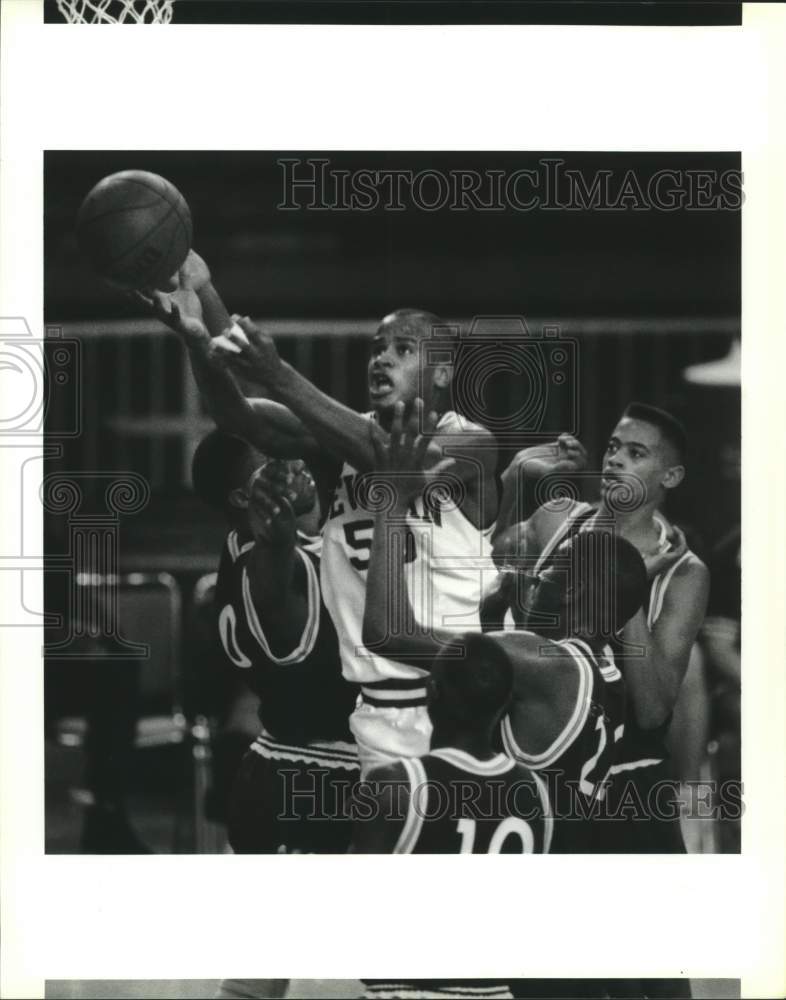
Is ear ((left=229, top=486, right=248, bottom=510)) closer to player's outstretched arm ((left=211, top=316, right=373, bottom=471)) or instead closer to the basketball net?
player's outstretched arm ((left=211, top=316, right=373, bottom=471))

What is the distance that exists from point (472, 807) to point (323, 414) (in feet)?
3.36

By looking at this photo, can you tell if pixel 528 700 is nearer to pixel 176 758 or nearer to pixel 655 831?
pixel 655 831

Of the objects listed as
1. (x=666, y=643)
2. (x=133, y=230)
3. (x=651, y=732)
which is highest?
(x=133, y=230)

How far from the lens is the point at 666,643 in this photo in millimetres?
3863

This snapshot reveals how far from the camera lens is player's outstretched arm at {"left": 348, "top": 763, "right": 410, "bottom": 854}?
151 inches

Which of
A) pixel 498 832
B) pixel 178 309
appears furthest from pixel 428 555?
pixel 178 309

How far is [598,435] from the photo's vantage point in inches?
150

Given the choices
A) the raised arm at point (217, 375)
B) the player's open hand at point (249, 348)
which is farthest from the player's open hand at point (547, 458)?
the player's open hand at point (249, 348)

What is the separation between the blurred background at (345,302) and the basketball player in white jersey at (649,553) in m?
0.06

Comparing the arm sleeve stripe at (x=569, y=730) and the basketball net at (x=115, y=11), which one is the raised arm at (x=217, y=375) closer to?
the basketball net at (x=115, y=11)

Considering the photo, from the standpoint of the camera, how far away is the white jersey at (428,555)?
3.83m

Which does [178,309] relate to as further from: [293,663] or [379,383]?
[293,663]

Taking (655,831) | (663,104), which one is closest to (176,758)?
(655,831)

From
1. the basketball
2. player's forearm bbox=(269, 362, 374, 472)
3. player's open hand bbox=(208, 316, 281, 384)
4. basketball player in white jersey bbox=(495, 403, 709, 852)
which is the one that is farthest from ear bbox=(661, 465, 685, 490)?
the basketball
